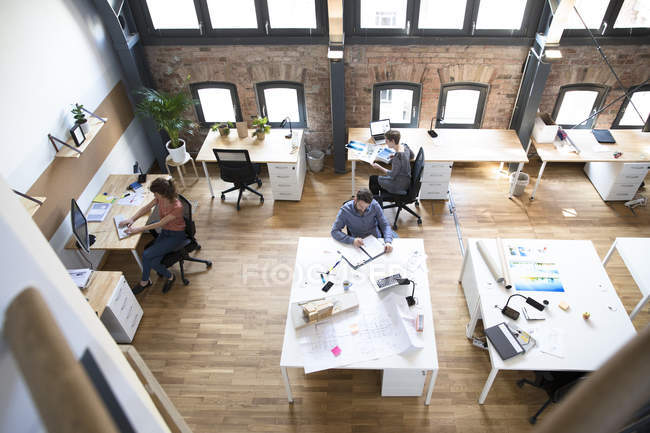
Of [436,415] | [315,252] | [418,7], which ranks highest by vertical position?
[418,7]

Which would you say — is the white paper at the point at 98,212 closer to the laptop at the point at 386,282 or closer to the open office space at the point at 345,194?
the open office space at the point at 345,194

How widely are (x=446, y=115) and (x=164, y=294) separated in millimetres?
5163

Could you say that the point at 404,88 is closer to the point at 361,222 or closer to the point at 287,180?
the point at 287,180

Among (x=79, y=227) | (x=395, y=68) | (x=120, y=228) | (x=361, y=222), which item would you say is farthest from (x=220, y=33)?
(x=361, y=222)

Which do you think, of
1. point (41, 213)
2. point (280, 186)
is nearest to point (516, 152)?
point (280, 186)

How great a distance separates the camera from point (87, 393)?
23cm

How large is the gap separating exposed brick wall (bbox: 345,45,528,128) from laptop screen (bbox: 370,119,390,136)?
0.56 metres

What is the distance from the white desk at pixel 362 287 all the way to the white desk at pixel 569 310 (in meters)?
0.57

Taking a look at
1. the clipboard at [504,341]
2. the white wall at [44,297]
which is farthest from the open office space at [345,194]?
the white wall at [44,297]

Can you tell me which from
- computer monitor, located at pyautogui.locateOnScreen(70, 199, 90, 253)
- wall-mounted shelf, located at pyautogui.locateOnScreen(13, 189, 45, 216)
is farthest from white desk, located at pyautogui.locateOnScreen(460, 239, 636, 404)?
wall-mounted shelf, located at pyautogui.locateOnScreen(13, 189, 45, 216)

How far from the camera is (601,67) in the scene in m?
6.34

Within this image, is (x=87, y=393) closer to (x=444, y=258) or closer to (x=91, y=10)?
(x=444, y=258)

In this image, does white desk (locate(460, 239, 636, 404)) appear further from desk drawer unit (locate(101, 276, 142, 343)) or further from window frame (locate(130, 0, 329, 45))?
window frame (locate(130, 0, 329, 45))

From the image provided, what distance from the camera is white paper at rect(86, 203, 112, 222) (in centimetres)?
535
